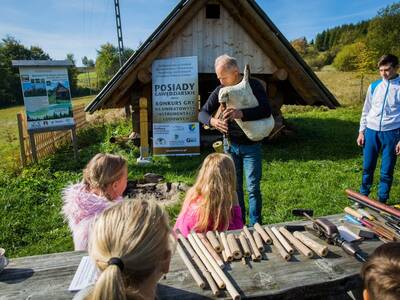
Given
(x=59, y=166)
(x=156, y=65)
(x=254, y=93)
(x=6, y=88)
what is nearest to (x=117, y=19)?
(x=156, y=65)

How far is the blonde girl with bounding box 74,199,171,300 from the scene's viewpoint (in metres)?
1.41

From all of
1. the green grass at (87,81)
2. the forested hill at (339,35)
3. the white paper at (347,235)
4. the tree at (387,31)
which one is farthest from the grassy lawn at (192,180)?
the forested hill at (339,35)

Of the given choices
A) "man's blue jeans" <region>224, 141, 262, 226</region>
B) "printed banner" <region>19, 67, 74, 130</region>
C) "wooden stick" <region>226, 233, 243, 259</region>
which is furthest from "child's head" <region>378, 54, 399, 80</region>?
"printed banner" <region>19, 67, 74, 130</region>

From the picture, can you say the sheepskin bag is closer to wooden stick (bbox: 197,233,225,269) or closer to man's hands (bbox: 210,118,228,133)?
man's hands (bbox: 210,118,228,133)

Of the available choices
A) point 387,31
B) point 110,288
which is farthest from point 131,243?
point 387,31

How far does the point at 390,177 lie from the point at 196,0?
5.78m

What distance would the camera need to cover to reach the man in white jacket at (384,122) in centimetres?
483

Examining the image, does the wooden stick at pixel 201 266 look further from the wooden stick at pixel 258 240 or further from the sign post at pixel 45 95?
the sign post at pixel 45 95

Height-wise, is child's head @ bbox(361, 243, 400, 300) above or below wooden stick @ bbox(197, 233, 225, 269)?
above

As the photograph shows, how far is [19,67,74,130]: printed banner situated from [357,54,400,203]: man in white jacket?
267 inches

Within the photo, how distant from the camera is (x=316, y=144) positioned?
9820 mm

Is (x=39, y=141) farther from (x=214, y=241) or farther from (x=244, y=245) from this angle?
(x=244, y=245)

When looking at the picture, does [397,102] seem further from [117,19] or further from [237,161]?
[117,19]

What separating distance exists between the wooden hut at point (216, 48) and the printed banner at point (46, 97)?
1.07m
